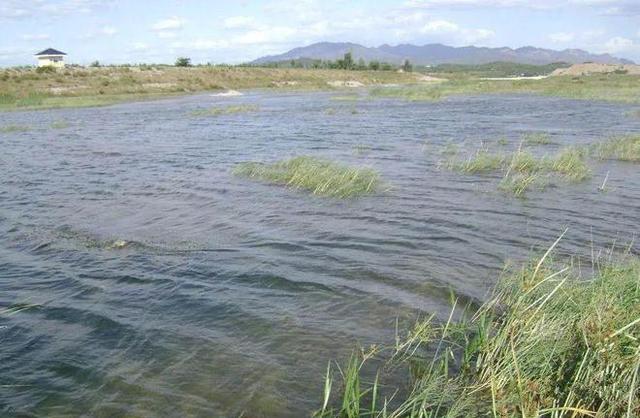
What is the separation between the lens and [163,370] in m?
6.08

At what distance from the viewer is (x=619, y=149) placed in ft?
61.7

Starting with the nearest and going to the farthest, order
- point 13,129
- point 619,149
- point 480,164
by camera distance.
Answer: point 480,164 → point 619,149 → point 13,129

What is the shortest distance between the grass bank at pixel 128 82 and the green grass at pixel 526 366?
163 feet

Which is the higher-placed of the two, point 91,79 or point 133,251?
point 91,79

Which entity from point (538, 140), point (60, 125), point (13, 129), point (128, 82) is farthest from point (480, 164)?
point (128, 82)

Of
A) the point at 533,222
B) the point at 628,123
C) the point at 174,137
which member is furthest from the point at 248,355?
the point at 628,123

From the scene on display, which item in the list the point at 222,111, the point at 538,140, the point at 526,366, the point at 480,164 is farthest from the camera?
the point at 222,111

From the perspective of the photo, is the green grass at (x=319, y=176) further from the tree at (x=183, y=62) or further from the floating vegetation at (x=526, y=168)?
the tree at (x=183, y=62)

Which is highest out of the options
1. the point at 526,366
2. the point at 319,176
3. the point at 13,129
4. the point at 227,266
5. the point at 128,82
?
the point at 128,82

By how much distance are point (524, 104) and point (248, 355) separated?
1657 inches

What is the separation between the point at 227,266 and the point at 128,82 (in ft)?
215

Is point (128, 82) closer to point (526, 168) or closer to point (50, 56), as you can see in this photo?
point (50, 56)

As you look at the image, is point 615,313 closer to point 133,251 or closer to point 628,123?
point 133,251

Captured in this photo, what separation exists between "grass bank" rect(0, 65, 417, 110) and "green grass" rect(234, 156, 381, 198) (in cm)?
3883
